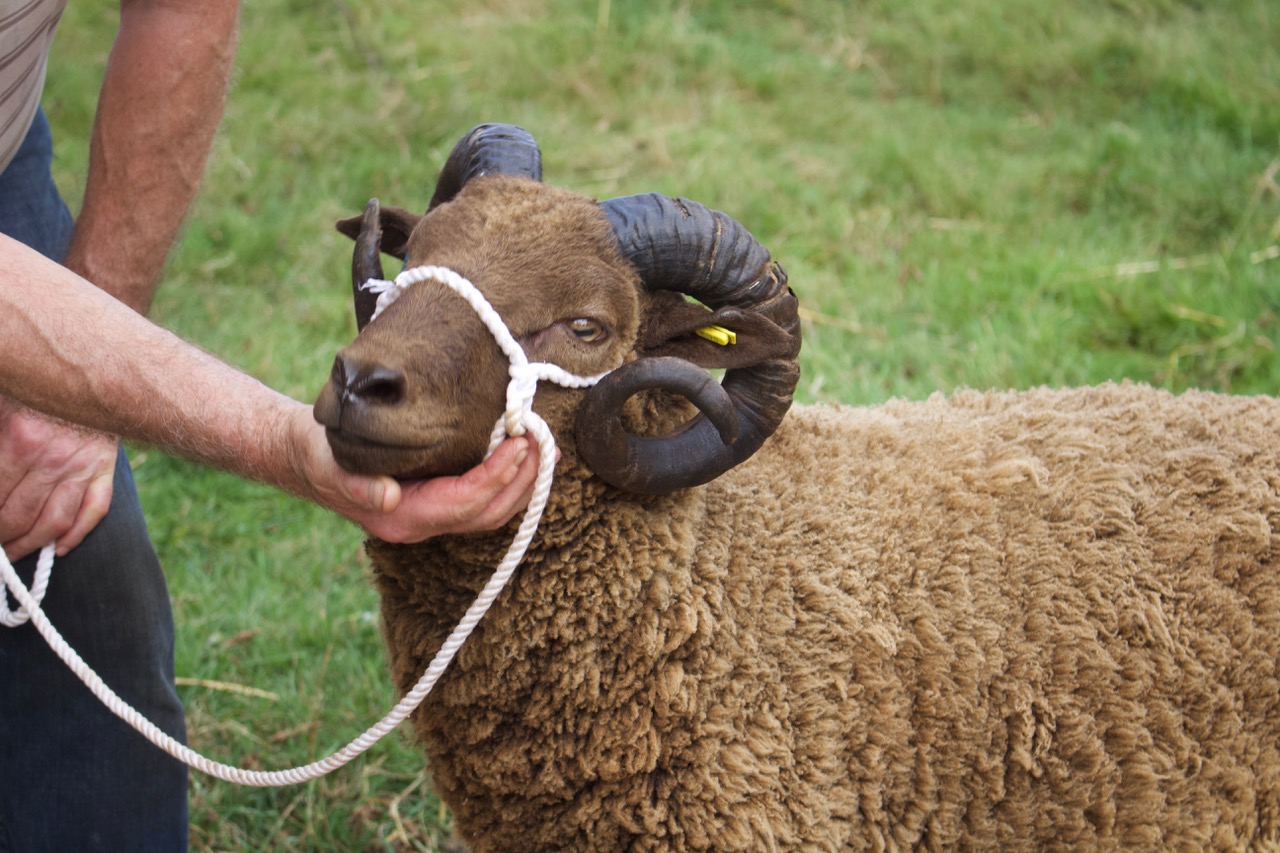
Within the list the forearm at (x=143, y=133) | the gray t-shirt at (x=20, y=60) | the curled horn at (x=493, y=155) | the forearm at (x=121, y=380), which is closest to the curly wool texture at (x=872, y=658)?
the forearm at (x=121, y=380)

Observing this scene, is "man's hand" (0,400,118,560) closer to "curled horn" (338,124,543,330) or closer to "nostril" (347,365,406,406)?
"curled horn" (338,124,543,330)

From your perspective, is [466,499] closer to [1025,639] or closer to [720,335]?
[720,335]

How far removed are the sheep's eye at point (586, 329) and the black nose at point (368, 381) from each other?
518 millimetres

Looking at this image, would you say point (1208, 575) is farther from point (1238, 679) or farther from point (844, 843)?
point (844, 843)

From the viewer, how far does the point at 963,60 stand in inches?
349

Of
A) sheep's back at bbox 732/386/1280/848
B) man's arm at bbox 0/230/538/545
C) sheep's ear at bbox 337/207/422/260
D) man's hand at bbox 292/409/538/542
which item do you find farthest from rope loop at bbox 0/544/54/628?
sheep's back at bbox 732/386/1280/848

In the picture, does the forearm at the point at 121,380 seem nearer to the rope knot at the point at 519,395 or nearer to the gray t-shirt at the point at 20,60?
the rope knot at the point at 519,395

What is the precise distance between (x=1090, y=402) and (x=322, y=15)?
766 cm

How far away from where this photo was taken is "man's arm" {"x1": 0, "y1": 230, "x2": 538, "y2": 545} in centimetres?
233

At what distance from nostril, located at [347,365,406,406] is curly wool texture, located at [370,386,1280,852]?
1.64 ft

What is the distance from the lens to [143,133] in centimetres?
319

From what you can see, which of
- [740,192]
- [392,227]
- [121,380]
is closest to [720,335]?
[392,227]

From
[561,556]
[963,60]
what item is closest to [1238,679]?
[561,556]

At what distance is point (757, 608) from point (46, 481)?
180cm
